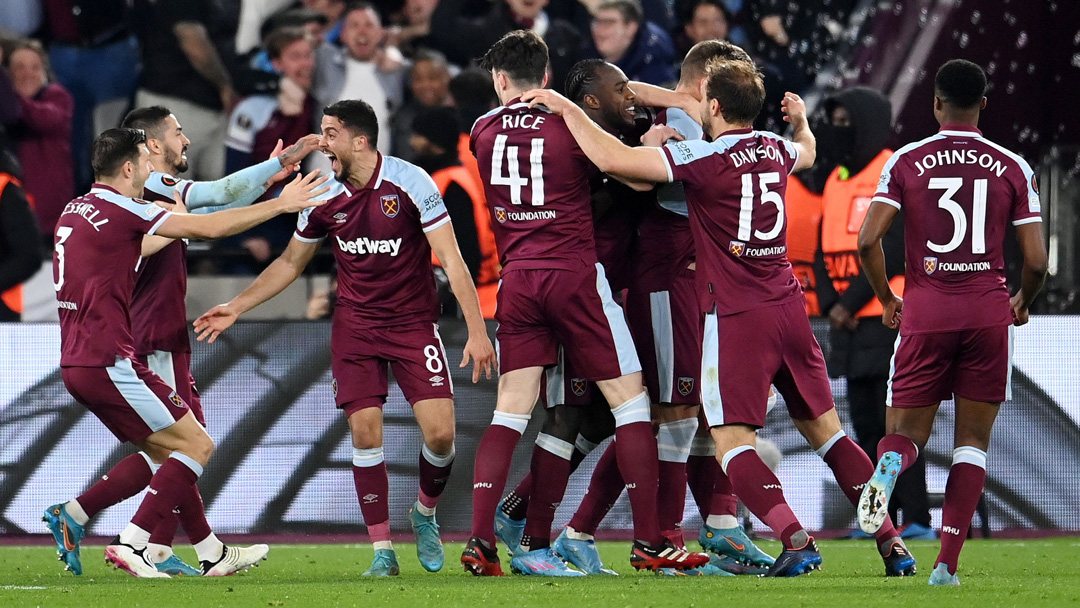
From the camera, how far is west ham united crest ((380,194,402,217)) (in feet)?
20.4

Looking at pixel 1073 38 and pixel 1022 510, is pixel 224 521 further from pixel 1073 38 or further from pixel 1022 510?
pixel 1073 38

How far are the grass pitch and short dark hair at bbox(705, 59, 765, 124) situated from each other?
1.78m

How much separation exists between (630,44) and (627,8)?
259mm

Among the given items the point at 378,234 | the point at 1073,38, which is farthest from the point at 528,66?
the point at 1073,38

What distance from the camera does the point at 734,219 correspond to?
18.4 feet

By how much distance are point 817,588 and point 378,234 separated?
2.30m

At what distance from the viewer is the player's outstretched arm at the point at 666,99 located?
626cm

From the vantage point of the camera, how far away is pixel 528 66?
6066 mm

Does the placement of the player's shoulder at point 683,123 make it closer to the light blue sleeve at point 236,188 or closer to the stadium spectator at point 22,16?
the light blue sleeve at point 236,188

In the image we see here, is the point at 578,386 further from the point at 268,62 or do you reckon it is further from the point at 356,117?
the point at 268,62

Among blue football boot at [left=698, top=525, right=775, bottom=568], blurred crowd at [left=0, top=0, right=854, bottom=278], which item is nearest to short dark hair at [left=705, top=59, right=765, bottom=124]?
blue football boot at [left=698, top=525, right=775, bottom=568]

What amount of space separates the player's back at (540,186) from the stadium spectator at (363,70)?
4.72m

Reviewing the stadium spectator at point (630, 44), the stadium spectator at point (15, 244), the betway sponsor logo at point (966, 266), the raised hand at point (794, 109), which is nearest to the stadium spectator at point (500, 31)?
the stadium spectator at point (630, 44)

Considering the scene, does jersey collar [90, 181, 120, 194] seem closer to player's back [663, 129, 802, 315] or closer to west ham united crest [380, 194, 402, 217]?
west ham united crest [380, 194, 402, 217]
